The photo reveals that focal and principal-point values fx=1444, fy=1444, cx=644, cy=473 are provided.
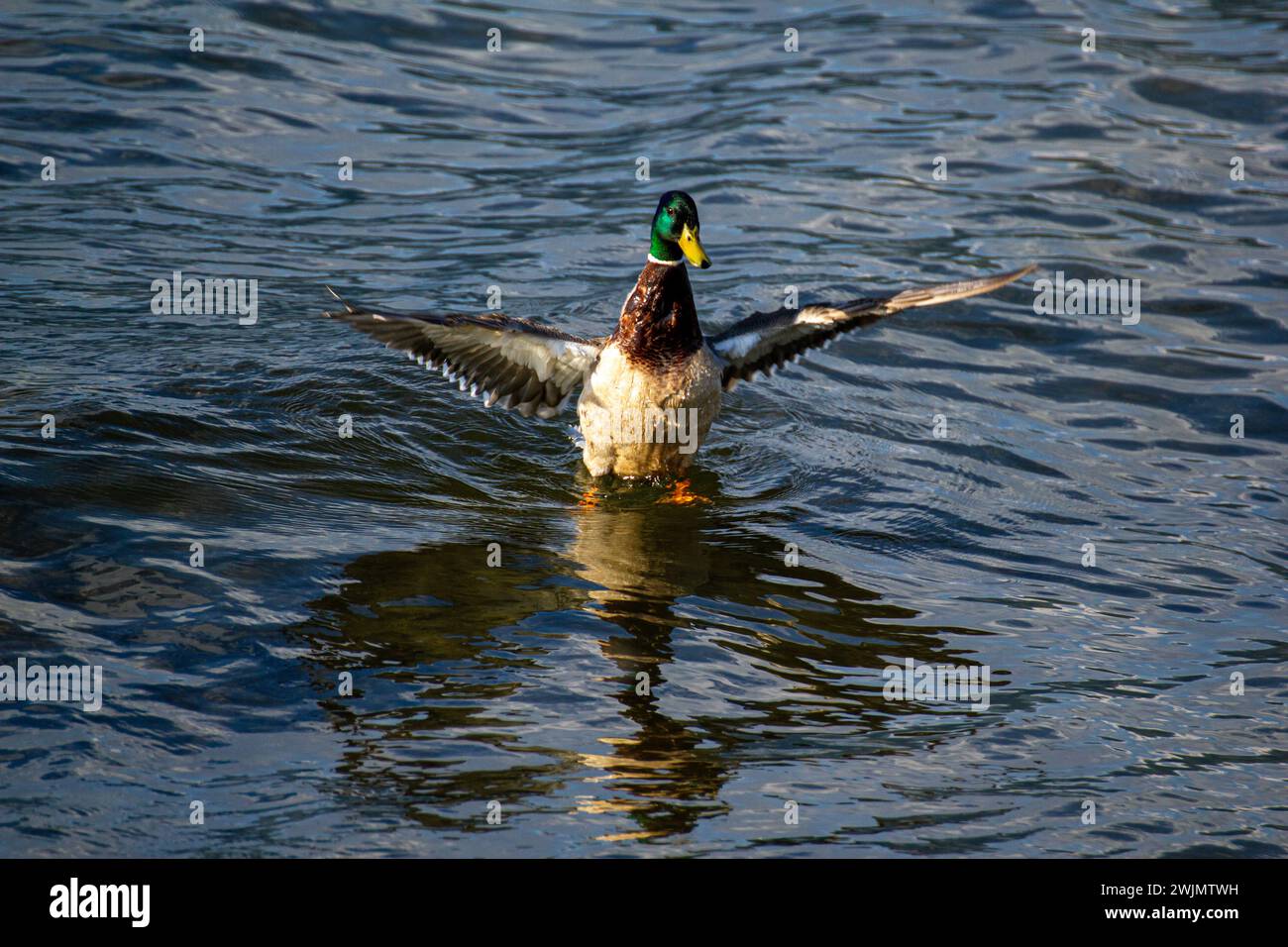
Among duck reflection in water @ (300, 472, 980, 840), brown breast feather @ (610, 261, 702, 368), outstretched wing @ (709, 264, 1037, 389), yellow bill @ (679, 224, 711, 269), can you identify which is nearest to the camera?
duck reflection in water @ (300, 472, 980, 840)

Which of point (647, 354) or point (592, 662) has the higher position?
point (647, 354)

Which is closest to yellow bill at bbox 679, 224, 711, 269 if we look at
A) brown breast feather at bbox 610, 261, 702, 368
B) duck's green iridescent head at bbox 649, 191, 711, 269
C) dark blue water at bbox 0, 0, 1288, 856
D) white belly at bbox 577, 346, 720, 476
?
duck's green iridescent head at bbox 649, 191, 711, 269

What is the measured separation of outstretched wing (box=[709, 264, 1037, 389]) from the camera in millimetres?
6410

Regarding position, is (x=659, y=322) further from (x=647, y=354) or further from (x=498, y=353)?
(x=498, y=353)

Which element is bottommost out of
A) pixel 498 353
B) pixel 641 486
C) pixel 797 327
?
pixel 641 486

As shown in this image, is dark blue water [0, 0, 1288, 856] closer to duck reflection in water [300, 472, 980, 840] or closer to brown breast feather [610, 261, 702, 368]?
duck reflection in water [300, 472, 980, 840]

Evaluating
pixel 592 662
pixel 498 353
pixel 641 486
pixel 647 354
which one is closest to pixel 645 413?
pixel 647 354

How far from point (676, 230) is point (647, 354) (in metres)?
0.60

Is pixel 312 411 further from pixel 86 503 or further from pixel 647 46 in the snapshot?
pixel 647 46

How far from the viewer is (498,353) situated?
7051 millimetres

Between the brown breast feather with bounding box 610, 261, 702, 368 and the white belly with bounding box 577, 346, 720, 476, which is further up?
the brown breast feather with bounding box 610, 261, 702, 368

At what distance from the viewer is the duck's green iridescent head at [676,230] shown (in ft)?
22.0

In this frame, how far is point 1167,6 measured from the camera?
14727mm

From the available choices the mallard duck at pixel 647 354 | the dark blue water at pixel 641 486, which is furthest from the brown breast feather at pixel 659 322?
the dark blue water at pixel 641 486
